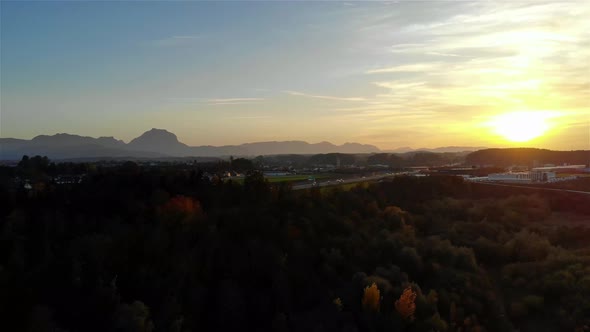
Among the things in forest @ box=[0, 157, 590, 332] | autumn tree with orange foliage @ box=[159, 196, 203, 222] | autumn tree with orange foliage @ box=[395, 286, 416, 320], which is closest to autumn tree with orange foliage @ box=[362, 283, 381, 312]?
forest @ box=[0, 157, 590, 332]

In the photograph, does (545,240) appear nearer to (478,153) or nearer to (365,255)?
(365,255)

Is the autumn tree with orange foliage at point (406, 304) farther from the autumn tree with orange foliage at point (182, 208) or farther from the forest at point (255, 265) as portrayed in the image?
the autumn tree with orange foliage at point (182, 208)

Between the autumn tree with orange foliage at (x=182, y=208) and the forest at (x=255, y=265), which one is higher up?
the autumn tree with orange foliage at (x=182, y=208)

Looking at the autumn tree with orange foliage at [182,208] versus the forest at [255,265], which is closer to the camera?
the forest at [255,265]

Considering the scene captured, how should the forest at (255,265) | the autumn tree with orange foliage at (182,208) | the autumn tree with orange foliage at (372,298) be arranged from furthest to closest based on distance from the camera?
the autumn tree with orange foliage at (182,208) → the autumn tree with orange foliage at (372,298) → the forest at (255,265)

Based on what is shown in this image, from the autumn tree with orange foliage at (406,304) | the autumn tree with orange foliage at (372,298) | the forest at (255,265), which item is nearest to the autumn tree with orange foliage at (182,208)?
the forest at (255,265)

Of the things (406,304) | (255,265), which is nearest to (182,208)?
(255,265)

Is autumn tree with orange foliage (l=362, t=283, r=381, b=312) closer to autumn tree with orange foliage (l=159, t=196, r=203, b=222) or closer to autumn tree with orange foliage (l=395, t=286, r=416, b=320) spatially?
autumn tree with orange foliage (l=395, t=286, r=416, b=320)
